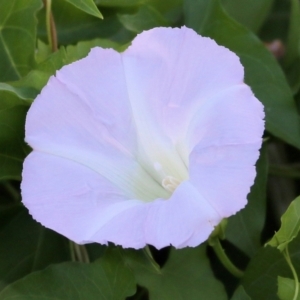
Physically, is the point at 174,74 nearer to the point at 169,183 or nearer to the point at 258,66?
the point at 169,183

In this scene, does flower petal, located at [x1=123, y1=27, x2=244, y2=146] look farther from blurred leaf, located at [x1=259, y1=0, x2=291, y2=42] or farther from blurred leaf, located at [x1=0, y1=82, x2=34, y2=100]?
blurred leaf, located at [x1=259, y1=0, x2=291, y2=42]

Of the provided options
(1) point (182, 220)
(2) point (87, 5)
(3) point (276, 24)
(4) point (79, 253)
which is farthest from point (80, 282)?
(3) point (276, 24)

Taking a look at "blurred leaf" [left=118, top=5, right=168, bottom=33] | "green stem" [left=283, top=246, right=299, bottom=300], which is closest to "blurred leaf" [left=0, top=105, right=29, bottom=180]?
"blurred leaf" [left=118, top=5, right=168, bottom=33]

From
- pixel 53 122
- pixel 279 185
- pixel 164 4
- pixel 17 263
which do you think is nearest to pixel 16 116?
pixel 53 122

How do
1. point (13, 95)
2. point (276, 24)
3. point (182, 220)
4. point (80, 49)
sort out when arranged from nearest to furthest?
point (182, 220) → point (13, 95) → point (80, 49) → point (276, 24)

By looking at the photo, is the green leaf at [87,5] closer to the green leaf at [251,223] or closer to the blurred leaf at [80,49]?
the blurred leaf at [80,49]

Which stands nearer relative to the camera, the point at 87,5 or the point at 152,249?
the point at 87,5
